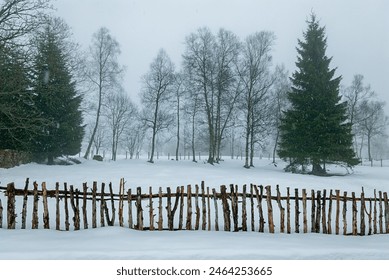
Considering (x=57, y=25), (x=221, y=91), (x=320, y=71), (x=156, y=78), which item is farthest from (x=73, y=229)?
(x=156, y=78)

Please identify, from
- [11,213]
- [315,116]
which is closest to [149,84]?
[315,116]

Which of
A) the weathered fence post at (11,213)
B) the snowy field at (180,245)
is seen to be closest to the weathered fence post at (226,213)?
the snowy field at (180,245)

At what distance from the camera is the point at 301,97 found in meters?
21.6

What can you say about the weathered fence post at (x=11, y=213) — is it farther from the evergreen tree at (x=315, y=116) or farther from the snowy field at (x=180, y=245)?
the evergreen tree at (x=315, y=116)

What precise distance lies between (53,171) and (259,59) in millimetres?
19877

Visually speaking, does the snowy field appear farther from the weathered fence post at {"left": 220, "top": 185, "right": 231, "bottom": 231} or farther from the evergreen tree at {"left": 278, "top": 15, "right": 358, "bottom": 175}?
the evergreen tree at {"left": 278, "top": 15, "right": 358, "bottom": 175}

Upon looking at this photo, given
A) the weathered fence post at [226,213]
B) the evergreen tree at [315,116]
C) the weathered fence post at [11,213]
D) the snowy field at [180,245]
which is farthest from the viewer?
the evergreen tree at [315,116]

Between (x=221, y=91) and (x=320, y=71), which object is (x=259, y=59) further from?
(x=320, y=71)

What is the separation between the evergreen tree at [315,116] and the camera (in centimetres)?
2023

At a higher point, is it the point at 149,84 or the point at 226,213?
the point at 149,84

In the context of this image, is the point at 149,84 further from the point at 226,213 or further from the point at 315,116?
the point at 226,213

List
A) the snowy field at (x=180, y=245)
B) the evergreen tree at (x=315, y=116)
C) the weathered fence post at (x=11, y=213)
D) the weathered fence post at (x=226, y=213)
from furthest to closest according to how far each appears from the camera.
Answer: the evergreen tree at (x=315, y=116), the weathered fence post at (x=226, y=213), the weathered fence post at (x=11, y=213), the snowy field at (x=180, y=245)

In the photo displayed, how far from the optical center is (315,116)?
21094 millimetres
